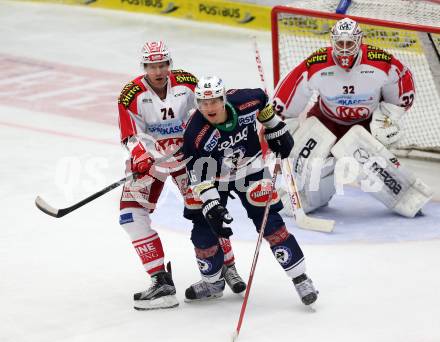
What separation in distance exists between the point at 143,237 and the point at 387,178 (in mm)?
2168

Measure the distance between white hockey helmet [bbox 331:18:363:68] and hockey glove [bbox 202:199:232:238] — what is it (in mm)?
2099

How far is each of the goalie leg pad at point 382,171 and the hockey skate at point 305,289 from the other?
1791 millimetres

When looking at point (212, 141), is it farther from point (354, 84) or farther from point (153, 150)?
point (354, 84)

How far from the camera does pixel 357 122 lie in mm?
8031

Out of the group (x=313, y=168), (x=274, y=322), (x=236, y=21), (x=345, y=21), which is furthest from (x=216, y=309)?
(x=236, y=21)

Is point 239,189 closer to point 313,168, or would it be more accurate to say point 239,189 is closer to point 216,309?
point 216,309

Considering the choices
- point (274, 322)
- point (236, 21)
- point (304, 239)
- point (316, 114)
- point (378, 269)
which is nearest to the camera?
point (274, 322)

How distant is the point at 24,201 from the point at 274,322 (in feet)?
9.82

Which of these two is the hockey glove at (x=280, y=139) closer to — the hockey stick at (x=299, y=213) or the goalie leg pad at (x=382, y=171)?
the hockey stick at (x=299, y=213)

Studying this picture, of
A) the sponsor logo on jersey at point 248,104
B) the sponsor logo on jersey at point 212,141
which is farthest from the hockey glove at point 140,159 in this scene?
the sponsor logo on jersey at point 248,104

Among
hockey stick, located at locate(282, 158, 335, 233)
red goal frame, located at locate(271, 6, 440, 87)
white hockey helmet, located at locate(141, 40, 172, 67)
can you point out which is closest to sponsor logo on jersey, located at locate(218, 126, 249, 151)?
white hockey helmet, located at locate(141, 40, 172, 67)

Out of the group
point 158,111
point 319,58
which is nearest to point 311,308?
point 158,111

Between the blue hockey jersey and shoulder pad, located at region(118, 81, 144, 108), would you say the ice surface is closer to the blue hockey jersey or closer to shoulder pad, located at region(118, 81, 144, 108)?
the blue hockey jersey

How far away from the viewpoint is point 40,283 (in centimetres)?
688
